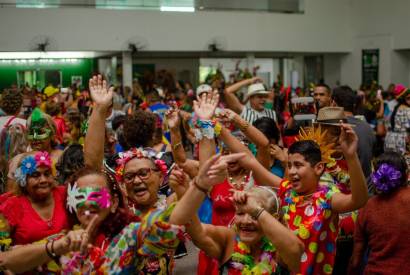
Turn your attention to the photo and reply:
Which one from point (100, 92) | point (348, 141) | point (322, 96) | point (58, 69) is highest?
point (58, 69)

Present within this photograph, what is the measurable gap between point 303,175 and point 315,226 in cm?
30

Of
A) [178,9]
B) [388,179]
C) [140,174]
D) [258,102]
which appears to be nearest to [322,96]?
[258,102]

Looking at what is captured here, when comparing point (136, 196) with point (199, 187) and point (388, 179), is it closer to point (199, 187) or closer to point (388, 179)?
point (199, 187)

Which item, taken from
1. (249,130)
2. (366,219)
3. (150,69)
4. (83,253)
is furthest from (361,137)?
(150,69)

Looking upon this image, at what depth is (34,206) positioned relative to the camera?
3.09m

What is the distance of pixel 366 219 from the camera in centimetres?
337

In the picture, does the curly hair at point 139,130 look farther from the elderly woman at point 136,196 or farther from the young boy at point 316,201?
the young boy at point 316,201

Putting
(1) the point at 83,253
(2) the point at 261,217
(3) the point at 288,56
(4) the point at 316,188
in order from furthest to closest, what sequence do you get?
1. (3) the point at 288,56
2. (4) the point at 316,188
3. (2) the point at 261,217
4. (1) the point at 83,253

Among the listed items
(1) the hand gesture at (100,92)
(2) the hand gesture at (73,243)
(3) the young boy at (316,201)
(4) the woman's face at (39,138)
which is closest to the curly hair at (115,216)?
(2) the hand gesture at (73,243)

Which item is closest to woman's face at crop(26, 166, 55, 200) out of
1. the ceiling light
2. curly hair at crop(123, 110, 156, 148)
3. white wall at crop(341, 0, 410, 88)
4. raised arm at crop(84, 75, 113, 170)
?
raised arm at crop(84, 75, 113, 170)

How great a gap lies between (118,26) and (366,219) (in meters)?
15.6

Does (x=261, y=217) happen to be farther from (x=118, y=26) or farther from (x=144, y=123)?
(x=118, y=26)

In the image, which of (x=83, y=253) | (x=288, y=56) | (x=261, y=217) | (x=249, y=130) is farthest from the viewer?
(x=288, y=56)

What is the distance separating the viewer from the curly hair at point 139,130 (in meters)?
4.23
